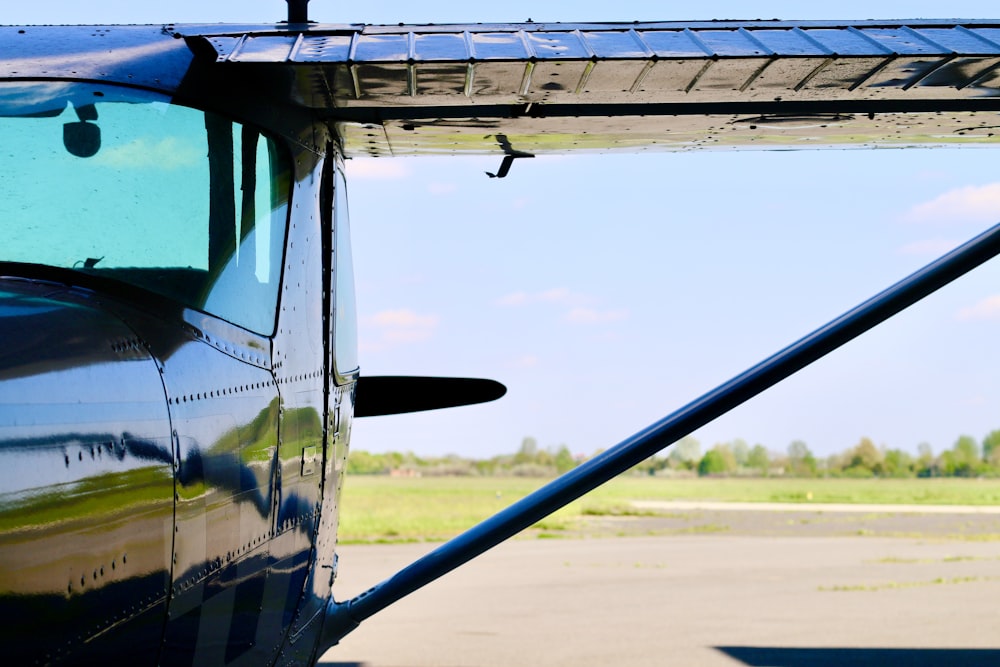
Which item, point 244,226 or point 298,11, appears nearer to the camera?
point 244,226

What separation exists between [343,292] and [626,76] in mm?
1533

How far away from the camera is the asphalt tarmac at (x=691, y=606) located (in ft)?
32.6

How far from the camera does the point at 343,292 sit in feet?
14.2

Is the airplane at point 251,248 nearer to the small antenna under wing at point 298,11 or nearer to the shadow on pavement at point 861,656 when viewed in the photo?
the small antenna under wing at point 298,11

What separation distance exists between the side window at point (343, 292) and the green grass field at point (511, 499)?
9.50 meters

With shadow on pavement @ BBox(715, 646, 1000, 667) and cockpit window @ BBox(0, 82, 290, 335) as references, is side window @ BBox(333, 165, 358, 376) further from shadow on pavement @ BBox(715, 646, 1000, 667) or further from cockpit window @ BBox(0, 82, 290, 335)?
shadow on pavement @ BBox(715, 646, 1000, 667)

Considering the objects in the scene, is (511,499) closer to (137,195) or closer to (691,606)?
(691,606)

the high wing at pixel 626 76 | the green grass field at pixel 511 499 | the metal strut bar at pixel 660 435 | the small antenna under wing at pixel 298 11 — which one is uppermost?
the small antenna under wing at pixel 298 11

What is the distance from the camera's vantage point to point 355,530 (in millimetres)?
30656

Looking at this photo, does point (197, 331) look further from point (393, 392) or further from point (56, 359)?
point (393, 392)

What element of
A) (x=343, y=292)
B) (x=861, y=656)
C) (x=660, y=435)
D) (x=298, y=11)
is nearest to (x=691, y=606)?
(x=861, y=656)

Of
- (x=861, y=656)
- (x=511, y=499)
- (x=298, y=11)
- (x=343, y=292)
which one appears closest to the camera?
(x=298, y=11)

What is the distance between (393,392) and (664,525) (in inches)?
1253

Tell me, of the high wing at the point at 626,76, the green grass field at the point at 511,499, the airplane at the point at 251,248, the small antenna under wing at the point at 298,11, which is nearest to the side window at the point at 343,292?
the airplane at the point at 251,248
